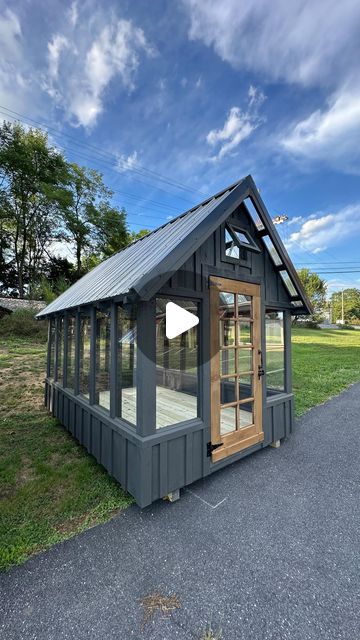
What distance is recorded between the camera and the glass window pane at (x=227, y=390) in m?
3.29

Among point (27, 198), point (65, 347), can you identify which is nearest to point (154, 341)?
point (65, 347)

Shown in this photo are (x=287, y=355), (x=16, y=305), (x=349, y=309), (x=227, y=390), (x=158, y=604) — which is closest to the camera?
(x=158, y=604)

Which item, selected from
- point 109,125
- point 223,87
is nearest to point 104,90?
point 109,125

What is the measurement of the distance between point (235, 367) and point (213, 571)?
1.96 metres

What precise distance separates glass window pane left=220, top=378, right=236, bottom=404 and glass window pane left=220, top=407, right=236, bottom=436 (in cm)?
18

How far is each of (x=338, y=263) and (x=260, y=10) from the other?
33938 millimetres

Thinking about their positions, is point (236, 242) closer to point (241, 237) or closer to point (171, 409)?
point (241, 237)

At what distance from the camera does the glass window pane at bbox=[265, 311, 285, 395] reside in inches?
156

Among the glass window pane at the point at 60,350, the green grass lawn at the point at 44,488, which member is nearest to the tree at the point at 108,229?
the glass window pane at the point at 60,350

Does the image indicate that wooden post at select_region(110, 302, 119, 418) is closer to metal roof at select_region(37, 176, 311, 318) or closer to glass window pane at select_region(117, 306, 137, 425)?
glass window pane at select_region(117, 306, 137, 425)

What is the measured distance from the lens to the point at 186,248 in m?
2.64

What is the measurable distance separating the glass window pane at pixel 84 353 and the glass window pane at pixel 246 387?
84.3 inches

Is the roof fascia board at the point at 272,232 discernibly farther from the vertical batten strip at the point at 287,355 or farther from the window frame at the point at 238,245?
the vertical batten strip at the point at 287,355

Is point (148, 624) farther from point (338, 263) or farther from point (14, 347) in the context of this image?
point (338, 263)
